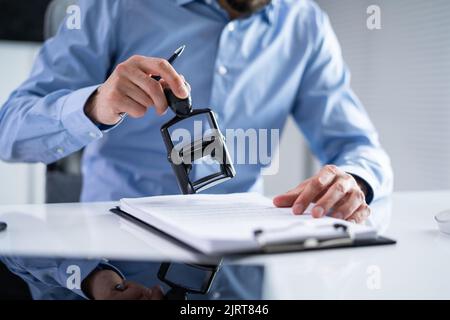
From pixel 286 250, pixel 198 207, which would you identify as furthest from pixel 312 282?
pixel 198 207

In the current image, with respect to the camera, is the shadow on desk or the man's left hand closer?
the shadow on desk

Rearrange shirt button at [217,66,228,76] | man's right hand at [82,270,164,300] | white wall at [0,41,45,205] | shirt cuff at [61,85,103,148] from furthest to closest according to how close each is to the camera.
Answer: white wall at [0,41,45,205]
shirt button at [217,66,228,76]
shirt cuff at [61,85,103,148]
man's right hand at [82,270,164,300]

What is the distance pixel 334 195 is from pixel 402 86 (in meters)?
1.50

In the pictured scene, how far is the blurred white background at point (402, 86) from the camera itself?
1.82m

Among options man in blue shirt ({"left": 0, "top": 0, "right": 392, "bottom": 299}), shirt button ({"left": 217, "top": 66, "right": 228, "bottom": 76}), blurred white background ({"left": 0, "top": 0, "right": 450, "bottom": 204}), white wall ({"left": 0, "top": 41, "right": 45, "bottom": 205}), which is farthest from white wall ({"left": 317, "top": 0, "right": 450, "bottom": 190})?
white wall ({"left": 0, "top": 41, "right": 45, "bottom": 205})

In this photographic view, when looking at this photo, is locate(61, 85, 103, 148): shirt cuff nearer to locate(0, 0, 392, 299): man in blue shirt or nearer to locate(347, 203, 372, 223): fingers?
locate(0, 0, 392, 299): man in blue shirt

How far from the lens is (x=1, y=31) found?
1969 mm

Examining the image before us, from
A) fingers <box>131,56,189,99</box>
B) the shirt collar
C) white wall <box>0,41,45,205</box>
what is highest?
the shirt collar

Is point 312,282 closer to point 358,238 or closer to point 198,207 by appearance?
point 358,238

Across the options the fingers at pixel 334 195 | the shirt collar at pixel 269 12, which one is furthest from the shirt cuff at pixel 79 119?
the shirt collar at pixel 269 12

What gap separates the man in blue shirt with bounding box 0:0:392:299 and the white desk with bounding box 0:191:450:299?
0.09 metres

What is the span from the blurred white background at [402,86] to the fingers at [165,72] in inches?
55.0

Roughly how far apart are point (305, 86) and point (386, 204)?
0.36 m

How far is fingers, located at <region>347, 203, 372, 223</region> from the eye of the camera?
639mm
